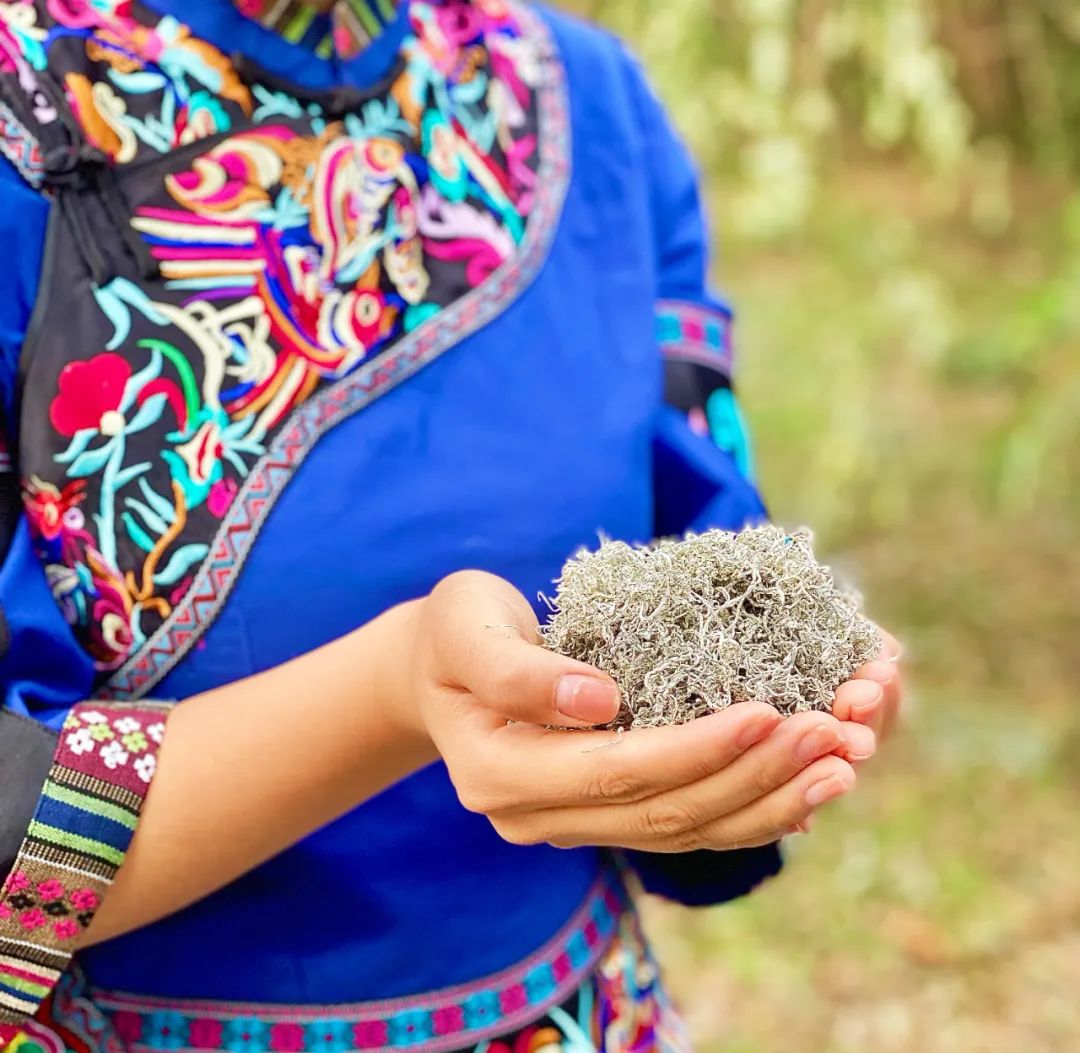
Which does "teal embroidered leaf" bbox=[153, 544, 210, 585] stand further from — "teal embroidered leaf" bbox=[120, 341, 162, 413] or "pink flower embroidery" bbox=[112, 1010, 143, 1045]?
"pink flower embroidery" bbox=[112, 1010, 143, 1045]

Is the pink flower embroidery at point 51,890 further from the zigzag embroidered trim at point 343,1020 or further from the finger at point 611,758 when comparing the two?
the finger at point 611,758

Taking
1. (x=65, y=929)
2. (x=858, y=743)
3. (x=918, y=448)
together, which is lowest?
(x=918, y=448)

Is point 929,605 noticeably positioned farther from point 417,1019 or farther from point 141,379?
point 141,379

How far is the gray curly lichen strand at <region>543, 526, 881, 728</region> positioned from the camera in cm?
60

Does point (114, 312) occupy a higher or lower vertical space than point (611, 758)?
higher

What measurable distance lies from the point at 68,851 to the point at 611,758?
0.29m

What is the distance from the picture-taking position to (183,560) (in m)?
0.70

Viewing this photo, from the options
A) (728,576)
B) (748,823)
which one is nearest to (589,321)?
(728,576)

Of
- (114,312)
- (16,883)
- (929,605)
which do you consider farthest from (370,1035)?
(929,605)

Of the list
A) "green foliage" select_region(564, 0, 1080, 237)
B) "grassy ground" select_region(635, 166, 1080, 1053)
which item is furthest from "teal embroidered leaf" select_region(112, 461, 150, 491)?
"green foliage" select_region(564, 0, 1080, 237)

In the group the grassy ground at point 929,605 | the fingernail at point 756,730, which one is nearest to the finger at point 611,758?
the fingernail at point 756,730

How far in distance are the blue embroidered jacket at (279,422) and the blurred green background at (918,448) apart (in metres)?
1.24

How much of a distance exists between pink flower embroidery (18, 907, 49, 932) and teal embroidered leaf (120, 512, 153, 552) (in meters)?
0.19

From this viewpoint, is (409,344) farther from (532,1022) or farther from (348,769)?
(532,1022)
